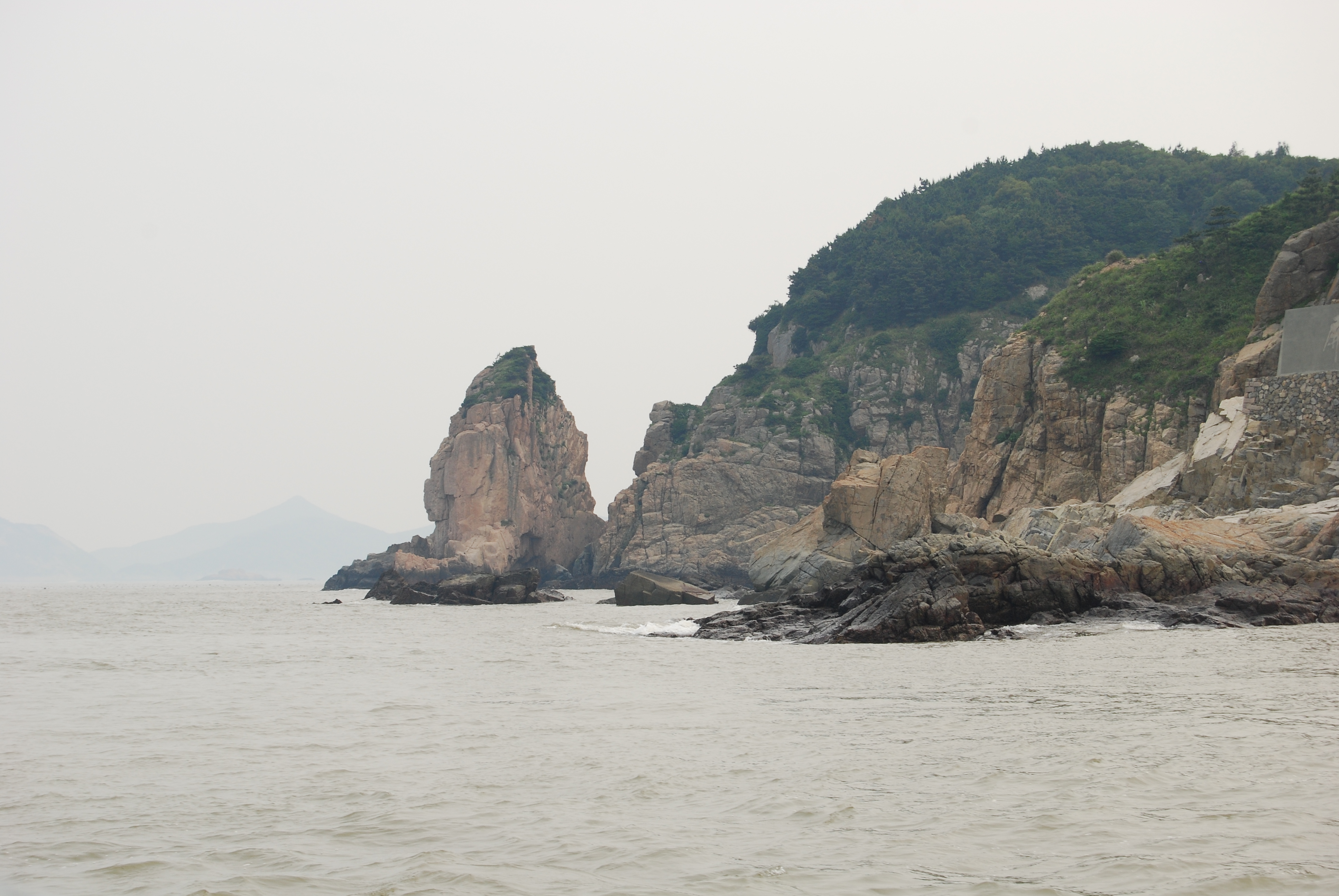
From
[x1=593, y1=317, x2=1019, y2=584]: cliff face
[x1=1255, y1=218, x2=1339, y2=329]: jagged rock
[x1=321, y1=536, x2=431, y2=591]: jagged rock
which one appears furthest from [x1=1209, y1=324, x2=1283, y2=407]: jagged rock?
[x1=321, y1=536, x2=431, y2=591]: jagged rock

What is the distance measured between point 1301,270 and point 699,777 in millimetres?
43592

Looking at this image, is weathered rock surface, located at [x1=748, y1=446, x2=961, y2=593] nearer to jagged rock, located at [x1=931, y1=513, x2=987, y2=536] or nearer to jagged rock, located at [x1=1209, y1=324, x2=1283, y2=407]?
jagged rock, located at [x1=931, y1=513, x2=987, y2=536]

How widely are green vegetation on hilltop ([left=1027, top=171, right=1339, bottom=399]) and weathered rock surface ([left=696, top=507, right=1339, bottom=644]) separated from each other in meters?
21.6

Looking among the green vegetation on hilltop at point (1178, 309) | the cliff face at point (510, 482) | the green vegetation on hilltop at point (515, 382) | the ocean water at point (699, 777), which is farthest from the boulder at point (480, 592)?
the green vegetation on hilltop at point (515, 382)

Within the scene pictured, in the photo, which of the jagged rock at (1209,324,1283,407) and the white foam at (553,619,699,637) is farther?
the jagged rock at (1209,324,1283,407)

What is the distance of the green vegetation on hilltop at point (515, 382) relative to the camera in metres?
106

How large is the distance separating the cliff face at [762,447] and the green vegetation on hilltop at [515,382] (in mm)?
17241

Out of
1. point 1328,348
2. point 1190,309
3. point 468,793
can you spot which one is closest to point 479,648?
point 468,793

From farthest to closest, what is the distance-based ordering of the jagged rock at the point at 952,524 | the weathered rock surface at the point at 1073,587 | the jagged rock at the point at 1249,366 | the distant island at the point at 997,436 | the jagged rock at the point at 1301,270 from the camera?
the jagged rock at the point at 952,524
the jagged rock at the point at 1301,270
the jagged rock at the point at 1249,366
the distant island at the point at 997,436
the weathered rock surface at the point at 1073,587

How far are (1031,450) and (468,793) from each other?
4833 centimetres

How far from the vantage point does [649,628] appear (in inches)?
1310

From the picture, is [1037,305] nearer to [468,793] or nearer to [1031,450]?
[1031,450]

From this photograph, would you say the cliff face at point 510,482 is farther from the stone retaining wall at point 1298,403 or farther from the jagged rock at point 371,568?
the stone retaining wall at point 1298,403

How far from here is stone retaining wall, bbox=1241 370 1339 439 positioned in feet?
112
